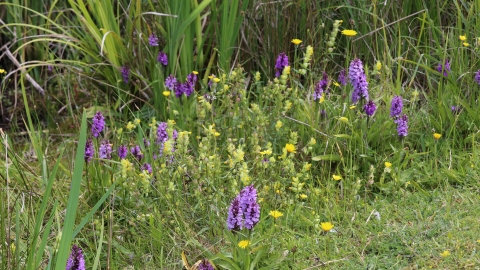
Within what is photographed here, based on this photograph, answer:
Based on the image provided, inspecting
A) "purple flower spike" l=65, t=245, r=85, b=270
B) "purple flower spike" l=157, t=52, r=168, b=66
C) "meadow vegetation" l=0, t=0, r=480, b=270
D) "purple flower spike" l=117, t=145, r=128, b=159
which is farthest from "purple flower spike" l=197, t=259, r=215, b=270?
"purple flower spike" l=157, t=52, r=168, b=66

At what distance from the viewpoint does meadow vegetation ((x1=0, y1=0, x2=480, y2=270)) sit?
2426 millimetres

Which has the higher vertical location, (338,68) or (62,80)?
(338,68)

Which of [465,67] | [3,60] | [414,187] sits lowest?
[3,60]

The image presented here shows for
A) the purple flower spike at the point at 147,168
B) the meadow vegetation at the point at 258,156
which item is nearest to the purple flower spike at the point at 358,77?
the meadow vegetation at the point at 258,156

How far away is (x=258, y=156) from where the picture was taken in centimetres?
277

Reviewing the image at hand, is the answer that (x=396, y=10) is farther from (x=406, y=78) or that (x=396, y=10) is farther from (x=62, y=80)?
(x=62, y=80)

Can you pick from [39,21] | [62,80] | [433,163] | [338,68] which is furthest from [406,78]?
[39,21]

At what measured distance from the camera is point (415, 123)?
3215 millimetres

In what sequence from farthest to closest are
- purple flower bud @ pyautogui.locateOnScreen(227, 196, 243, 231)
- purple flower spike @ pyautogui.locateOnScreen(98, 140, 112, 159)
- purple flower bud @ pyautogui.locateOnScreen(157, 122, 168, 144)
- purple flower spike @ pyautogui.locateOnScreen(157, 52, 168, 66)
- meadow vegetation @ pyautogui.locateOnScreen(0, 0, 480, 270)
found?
purple flower spike @ pyautogui.locateOnScreen(157, 52, 168, 66) < purple flower bud @ pyautogui.locateOnScreen(157, 122, 168, 144) < purple flower spike @ pyautogui.locateOnScreen(98, 140, 112, 159) < meadow vegetation @ pyautogui.locateOnScreen(0, 0, 480, 270) < purple flower bud @ pyautogui.locateOnScreen(227, 196, 243, 231)

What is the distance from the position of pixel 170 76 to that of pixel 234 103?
345 mm

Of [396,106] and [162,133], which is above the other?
[396,106]

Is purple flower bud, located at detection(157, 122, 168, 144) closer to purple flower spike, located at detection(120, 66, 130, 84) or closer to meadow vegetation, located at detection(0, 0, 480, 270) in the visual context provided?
meadow vegetation, located at detection(0, 0, 480, 270)

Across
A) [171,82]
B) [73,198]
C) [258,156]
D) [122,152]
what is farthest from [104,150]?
[73,198]

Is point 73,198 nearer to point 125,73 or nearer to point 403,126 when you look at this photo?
point 403,126
